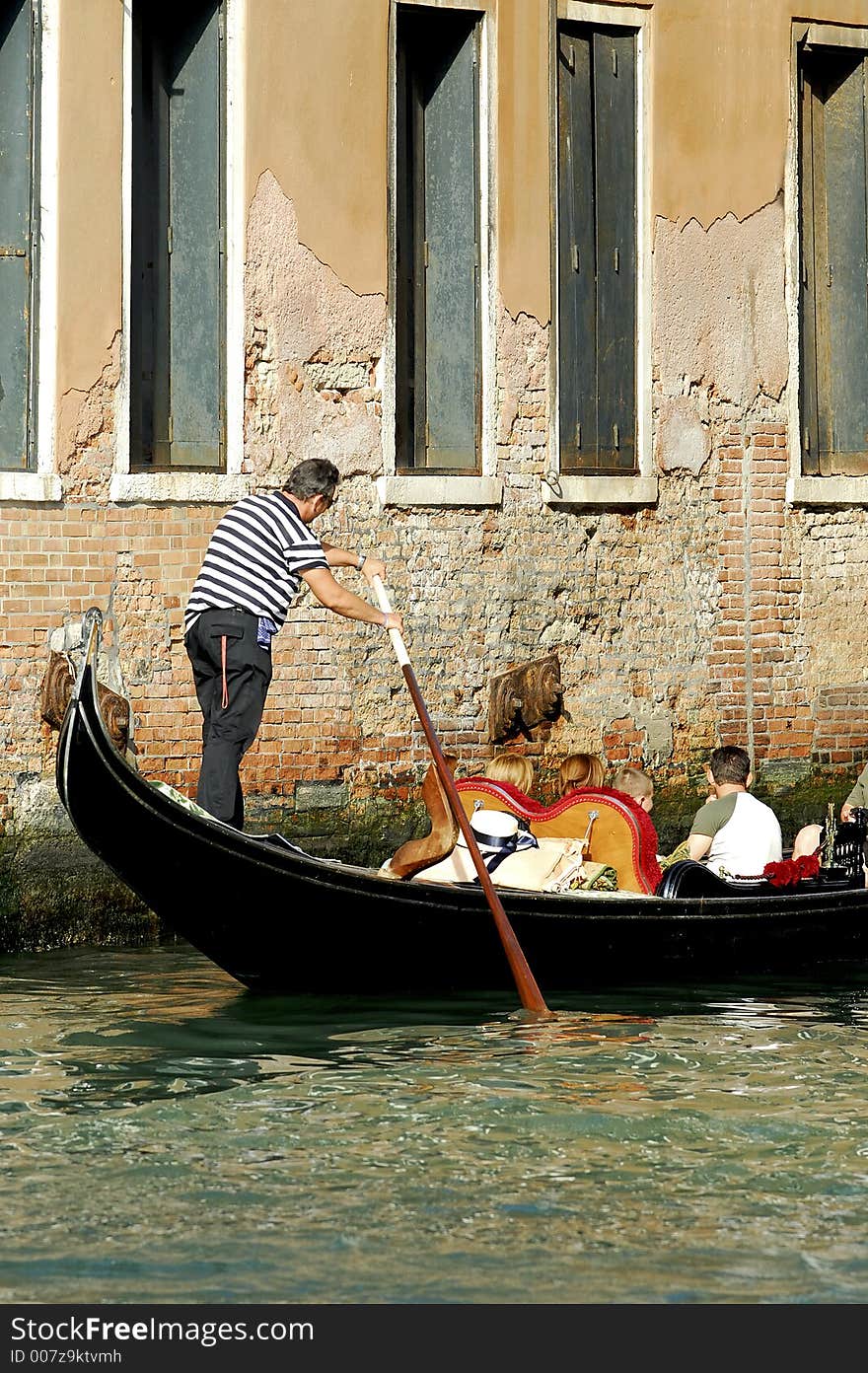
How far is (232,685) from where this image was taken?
6.97 m

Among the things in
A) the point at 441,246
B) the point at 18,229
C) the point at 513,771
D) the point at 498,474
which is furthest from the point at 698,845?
the point at 18,229

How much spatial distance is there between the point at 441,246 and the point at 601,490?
1201 millimetres

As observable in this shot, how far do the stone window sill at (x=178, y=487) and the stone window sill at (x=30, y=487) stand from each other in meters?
0.23

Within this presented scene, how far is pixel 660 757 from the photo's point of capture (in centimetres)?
936

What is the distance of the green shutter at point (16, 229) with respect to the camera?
7770mm

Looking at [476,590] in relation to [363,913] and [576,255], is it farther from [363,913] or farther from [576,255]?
[363,913]

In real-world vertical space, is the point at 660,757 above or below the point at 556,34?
below

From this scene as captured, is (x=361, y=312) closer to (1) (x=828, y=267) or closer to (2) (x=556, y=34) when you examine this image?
(2) (x=556, y=34)

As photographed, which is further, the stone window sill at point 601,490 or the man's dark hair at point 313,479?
the stone window sill at point 601,490

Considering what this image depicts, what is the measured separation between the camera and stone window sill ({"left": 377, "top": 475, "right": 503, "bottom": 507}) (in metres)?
8.55

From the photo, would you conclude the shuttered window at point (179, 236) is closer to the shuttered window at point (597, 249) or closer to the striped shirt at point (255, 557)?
the striped shirt at point (255, 557)

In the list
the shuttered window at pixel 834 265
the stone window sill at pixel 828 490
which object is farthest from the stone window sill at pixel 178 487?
the shuttered window at pixel 834 265
